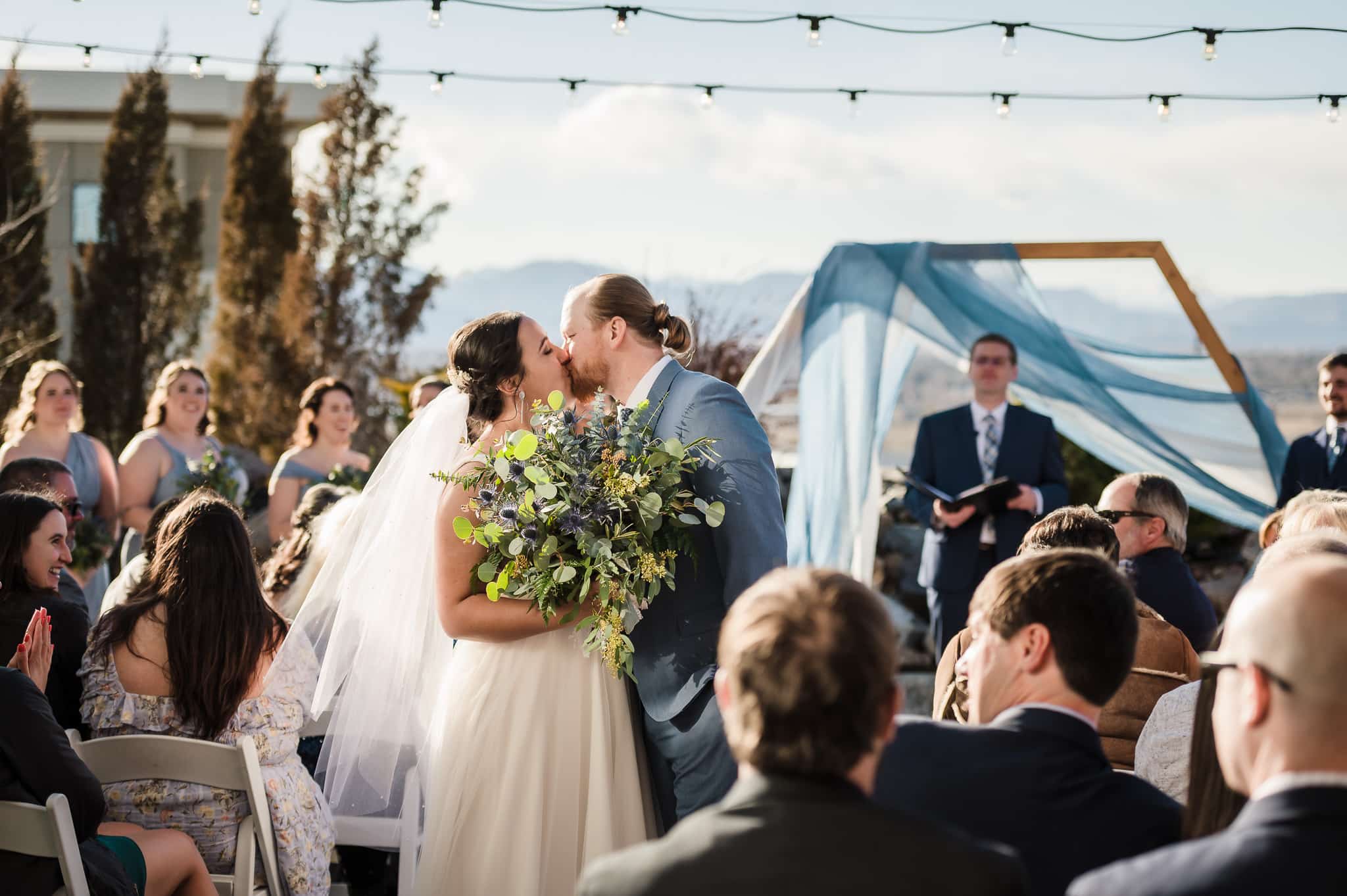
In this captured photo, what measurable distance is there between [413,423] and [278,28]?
52.0 feet

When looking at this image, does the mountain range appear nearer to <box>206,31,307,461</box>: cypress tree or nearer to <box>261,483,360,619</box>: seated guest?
<box>261,483,360,619</box>: seated guest

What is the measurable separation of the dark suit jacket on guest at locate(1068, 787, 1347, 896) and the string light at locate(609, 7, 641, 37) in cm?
641

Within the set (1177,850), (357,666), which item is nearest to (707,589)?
(357,666)

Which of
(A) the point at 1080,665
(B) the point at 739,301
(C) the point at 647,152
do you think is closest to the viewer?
(A) the point at 1080,665

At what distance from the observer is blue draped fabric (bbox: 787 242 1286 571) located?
22.1 ft

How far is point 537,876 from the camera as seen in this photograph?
11.4 feet

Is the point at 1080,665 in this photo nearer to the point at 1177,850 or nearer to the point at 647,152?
the point at 1177,850

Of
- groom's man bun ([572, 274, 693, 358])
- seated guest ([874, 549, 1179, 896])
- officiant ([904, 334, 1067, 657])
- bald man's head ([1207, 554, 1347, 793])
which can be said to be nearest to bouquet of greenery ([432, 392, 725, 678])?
groom's man bun ([572, 274, 693, 358])

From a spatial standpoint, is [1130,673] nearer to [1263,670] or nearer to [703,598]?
[703,598]

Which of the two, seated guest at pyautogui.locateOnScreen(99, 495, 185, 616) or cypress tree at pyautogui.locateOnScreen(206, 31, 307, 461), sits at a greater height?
cypress tree at pyautogui.locateOnScreen(206, 31, 307, 461)

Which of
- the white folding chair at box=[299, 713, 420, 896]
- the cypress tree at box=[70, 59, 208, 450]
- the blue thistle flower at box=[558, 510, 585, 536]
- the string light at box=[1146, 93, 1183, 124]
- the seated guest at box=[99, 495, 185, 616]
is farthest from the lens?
the cypress tree at box=[70, 59, 208, 450]

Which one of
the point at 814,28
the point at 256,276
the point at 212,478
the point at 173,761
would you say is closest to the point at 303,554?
the point at 173,761

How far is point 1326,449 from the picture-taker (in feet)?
21.5

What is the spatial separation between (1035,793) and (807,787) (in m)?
0.63
